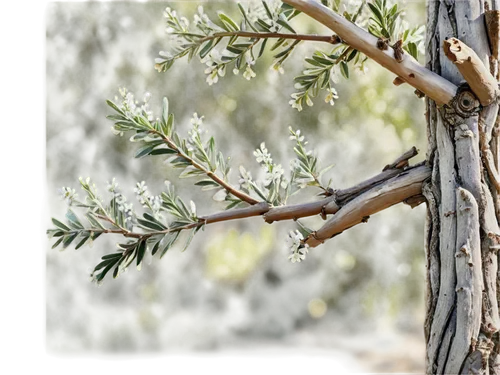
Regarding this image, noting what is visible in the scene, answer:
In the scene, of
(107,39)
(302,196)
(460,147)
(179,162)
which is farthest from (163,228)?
(107,39)

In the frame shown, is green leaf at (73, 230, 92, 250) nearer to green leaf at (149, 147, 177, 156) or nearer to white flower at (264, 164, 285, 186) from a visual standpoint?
green leaf at (149, 147, 177, 156)

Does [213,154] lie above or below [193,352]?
above

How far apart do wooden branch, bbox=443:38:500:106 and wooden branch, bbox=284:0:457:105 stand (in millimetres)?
38

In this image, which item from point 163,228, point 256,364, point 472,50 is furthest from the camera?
point 256,364

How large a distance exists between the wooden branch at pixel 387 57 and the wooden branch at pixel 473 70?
4 centimetres

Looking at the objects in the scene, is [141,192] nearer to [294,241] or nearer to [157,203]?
[157,203]

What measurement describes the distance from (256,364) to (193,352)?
28 centimetres

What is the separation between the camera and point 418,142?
270cm

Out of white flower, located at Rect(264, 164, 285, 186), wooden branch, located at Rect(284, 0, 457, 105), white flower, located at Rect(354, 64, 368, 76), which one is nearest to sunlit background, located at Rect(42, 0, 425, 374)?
white flower, located at Rect(354, 64, 368, 76)

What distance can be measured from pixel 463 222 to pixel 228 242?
5.52 ft

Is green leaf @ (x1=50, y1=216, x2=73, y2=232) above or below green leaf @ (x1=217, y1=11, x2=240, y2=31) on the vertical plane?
below

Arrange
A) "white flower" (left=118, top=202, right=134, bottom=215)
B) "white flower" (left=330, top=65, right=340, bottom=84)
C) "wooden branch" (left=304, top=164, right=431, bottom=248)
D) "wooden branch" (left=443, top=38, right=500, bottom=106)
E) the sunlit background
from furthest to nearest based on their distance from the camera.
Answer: the sunlit background → "white flower" (left=330, top=65, right=340, bottom=84) → "white flower" (left=118, top=202, right=134, bottom=215) → "wooden branch" (left=304, top=164, right=431, bottom=248) → "wooden branch" (left=443, top=38, right=500, bottom=106)

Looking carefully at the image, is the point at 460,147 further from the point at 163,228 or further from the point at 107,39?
the point at 107,39

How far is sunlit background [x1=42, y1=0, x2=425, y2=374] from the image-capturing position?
2.62m
